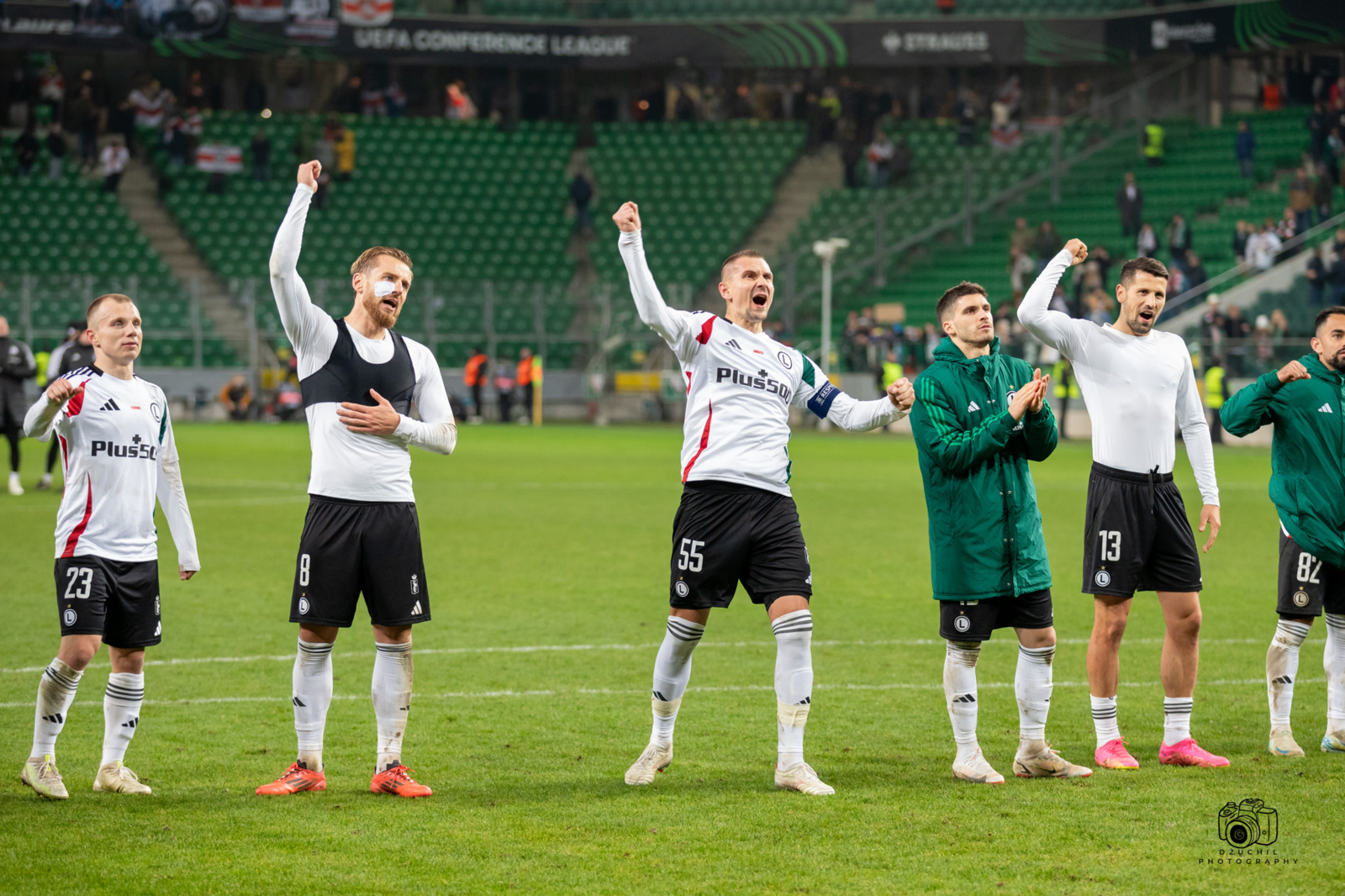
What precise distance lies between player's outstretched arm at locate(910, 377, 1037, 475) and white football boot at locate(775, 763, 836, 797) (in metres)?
1.45

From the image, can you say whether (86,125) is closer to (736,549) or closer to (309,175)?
(309,175)

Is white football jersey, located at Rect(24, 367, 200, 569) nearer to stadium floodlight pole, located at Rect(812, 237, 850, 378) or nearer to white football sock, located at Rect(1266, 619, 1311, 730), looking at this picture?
white football sock, located at Rect(1266, 619, 1311, 730)

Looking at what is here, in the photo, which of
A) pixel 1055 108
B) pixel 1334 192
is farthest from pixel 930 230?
pixel 1334 192

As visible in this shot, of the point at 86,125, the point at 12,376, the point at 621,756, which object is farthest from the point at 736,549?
the point at 86,125

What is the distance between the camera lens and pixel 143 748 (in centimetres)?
697

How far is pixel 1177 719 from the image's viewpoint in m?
6.85

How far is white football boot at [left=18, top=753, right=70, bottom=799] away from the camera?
6043mm

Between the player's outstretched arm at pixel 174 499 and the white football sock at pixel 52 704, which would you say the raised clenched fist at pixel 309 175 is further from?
the white football sock at pixel 52 704

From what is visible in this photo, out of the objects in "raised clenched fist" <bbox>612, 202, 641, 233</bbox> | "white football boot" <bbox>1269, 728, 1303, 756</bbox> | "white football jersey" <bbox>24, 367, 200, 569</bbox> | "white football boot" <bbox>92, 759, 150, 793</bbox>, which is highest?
"raised clenched fist" <bbox>612, 202, 641, 233</bbox>

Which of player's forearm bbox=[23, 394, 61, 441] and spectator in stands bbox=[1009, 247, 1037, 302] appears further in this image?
spectator in stands bbox=[1009, 247, 1037, 302]

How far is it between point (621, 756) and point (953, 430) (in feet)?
7.09

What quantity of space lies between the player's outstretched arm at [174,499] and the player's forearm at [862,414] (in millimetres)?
2944

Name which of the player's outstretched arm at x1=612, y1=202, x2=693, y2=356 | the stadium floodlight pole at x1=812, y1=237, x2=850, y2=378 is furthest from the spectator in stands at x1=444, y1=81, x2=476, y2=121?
the player's outstretched arm at x1=612, y1=202, x2=693, y2=356

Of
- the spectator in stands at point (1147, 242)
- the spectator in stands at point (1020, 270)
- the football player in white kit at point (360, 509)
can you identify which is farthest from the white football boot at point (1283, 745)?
the spectator in stands at point (1020, 270)
